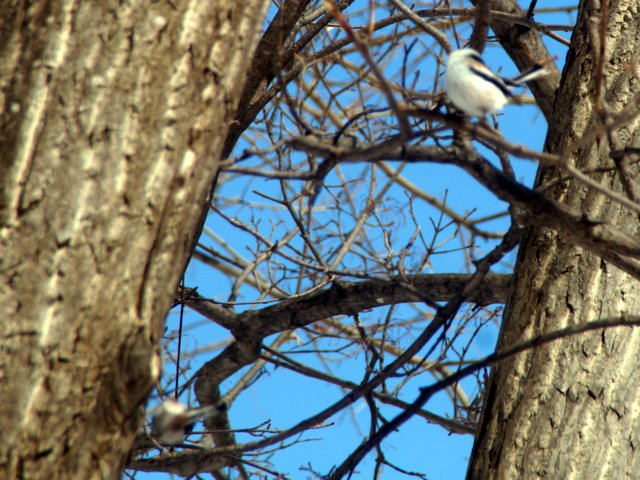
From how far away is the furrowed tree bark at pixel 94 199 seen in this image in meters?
1.24

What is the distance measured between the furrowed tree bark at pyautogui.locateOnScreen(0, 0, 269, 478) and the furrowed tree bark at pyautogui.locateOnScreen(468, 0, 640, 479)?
4.30 ft

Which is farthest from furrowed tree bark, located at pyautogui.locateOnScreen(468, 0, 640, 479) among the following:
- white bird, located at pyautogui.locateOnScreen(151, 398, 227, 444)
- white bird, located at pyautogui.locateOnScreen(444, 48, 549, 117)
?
white bird, located at pyautogui.locateOnScreen(151, 398, 227, 444)

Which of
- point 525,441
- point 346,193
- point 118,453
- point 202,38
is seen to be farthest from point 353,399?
point 346,193

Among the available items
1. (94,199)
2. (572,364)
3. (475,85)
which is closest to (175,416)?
(94,199)

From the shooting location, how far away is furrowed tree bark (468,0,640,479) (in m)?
2.30

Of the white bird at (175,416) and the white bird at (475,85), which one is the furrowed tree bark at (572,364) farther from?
the white bird at (175,416)

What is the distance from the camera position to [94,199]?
1308 mm

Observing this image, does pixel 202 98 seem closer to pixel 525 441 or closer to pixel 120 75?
pixel 120 75

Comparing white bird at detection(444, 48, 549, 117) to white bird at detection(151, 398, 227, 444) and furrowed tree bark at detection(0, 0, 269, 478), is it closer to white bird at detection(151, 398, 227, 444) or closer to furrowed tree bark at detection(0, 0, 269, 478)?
furrowed tree bark at detection(0, 0, 269, 478)

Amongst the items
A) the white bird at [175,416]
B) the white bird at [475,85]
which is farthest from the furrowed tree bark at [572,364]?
the white bird at [175,416]

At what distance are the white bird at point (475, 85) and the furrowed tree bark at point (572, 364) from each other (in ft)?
2.25

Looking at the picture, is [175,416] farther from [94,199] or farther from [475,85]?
[475,85]

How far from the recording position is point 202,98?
1423 mm

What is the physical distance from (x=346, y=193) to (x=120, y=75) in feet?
11.3
